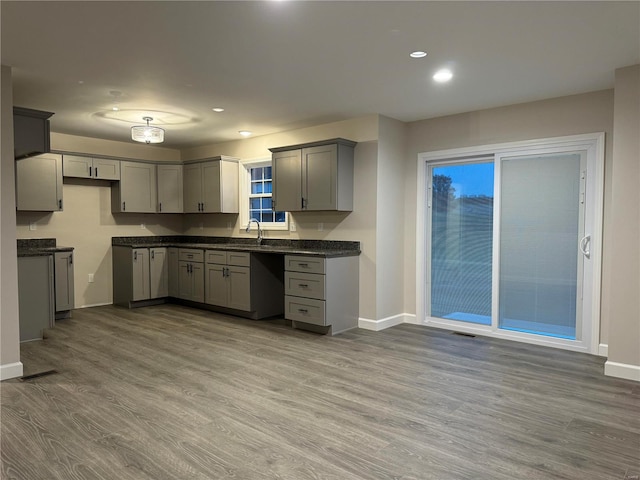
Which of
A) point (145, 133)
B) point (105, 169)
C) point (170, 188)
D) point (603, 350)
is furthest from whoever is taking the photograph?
point (170, 188)

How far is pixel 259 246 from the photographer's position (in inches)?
238

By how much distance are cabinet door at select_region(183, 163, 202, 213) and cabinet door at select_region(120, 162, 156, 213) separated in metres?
0.47

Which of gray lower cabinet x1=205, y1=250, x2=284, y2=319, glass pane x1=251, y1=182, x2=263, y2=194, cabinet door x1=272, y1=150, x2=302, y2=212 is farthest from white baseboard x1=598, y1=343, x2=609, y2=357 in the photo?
glass pane x1=251, y1=182, x2=263, y2=194

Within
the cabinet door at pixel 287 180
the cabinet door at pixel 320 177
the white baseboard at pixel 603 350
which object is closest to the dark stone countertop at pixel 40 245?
the cabinet door at pixel 287 180

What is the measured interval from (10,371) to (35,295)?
1262mm

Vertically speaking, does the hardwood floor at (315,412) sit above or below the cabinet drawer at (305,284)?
below

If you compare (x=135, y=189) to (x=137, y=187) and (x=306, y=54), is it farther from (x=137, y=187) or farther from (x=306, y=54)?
(x=306, y=54)

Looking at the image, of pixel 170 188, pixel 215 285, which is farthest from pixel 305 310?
pixel 170 188

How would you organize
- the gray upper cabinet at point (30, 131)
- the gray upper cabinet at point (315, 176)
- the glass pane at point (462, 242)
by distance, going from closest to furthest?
1. the gray upper cabinet at point (30, 131)
2. the glass pane at point (462, 242)
3. the gray upper cabinet at point (315, 176)

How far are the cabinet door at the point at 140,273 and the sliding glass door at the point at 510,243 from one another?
3.90 m

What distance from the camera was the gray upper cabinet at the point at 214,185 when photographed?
6.36 m

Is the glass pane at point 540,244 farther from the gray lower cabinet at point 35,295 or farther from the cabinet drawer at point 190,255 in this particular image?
the gray lower cabinet at point 35,295

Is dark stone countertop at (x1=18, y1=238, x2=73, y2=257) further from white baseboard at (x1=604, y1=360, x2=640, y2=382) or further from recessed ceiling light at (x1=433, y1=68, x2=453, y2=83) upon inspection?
white baseboard at (x1=604, y1=360, x2=640, y2=382)

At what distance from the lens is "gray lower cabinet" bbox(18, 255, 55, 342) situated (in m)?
4.43
